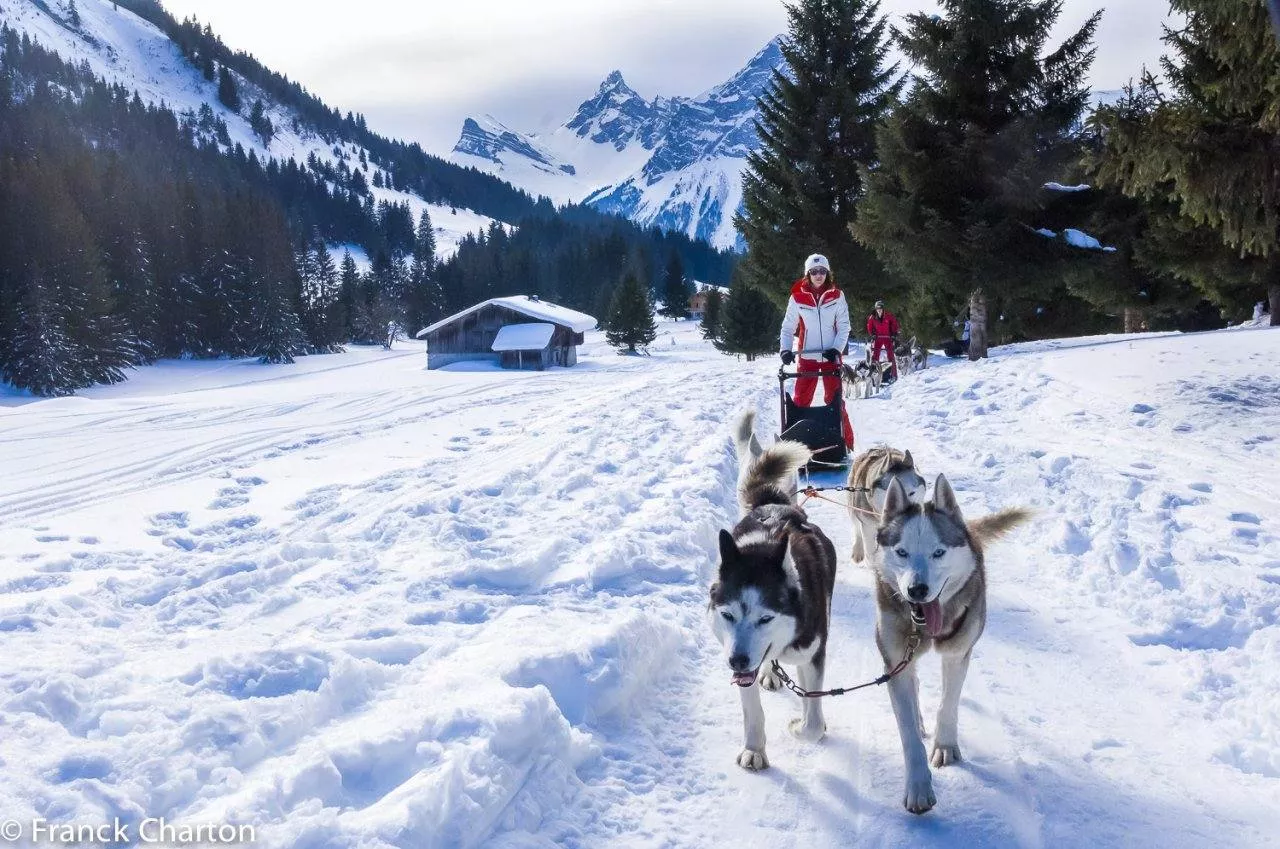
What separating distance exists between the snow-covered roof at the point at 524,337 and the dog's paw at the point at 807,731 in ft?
130

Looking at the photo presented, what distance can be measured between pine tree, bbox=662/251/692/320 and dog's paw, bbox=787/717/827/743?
86509mm

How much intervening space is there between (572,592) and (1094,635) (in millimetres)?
3336

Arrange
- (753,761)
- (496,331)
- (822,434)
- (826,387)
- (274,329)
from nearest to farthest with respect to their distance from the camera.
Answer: (753,761)
(822,434)
(826,387)
(496,331)
(274,329)

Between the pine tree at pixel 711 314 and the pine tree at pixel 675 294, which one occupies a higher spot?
the pine tree at pixel 675 294

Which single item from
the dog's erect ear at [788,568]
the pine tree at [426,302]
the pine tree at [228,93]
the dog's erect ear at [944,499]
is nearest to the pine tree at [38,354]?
the dog's erect ear at [788,568]

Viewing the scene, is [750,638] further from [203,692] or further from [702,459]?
[702,459]

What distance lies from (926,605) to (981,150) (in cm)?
1670

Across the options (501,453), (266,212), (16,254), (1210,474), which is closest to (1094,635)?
(1210,474)

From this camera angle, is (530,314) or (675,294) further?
(675,294)

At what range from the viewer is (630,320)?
57.6 metres

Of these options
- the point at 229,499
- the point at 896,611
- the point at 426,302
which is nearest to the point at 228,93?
the point at 426,302

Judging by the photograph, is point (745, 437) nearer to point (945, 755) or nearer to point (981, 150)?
point (945, 755)

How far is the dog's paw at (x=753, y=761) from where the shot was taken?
134 inches

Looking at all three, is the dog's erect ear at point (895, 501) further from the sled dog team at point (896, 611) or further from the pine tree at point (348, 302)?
the pine tree at point (348, 302)
